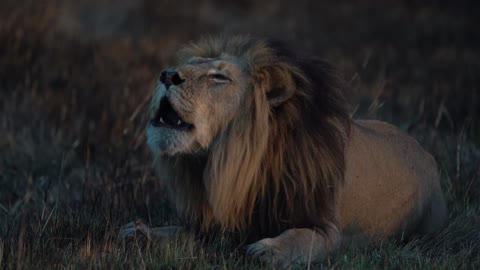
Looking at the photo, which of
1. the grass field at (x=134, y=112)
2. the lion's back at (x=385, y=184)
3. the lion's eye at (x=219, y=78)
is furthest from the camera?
the lion's back at (x=385, y=184)

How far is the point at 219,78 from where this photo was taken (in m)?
4.65

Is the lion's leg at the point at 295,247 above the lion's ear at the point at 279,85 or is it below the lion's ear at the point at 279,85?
below

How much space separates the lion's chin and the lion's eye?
0.29 meters

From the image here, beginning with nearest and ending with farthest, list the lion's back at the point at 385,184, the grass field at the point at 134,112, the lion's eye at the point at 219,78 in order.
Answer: the grass field at the point at 134,112 → the lion's eye at the point at 219,78 → the lion's back at the point at 385,184

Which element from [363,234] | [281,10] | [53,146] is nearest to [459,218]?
[363,234]

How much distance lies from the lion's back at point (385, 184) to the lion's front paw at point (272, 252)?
0.66 meters

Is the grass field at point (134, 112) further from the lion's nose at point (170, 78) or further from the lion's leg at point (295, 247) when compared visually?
the lion's nose at point (170, 78)

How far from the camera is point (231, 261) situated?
4188 mm

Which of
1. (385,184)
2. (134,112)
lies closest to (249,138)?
(385,184)

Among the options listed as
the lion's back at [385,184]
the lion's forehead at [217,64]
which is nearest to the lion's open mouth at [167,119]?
the lion's forehead at [217,64]

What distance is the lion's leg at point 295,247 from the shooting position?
13.9ft

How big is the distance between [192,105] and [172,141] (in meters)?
0.19

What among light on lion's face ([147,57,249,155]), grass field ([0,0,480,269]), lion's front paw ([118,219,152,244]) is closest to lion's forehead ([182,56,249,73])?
light on lion's face ([147,57,249,155])

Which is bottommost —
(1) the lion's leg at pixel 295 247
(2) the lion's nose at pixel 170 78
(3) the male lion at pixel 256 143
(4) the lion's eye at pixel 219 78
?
(1) the lion's leg at pixel 295 247
